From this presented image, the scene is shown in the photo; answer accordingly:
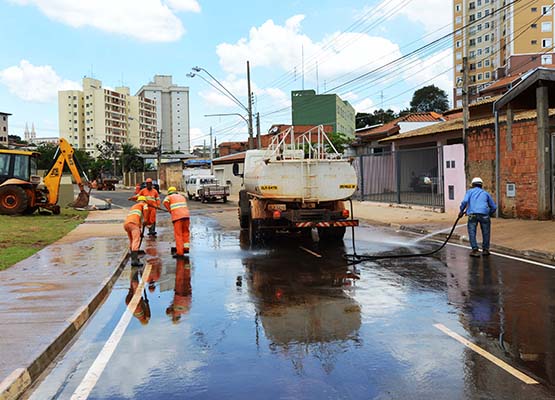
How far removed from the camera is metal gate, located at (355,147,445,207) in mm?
23609

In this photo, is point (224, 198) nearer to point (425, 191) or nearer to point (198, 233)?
point (425, 191)

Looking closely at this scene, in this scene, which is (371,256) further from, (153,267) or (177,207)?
(153,267)

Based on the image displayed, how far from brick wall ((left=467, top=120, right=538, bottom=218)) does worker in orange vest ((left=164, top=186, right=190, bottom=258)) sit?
35.5 feet

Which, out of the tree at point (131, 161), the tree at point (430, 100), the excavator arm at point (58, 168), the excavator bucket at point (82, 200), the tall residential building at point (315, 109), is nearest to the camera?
the excavator arm at point (58, 168)

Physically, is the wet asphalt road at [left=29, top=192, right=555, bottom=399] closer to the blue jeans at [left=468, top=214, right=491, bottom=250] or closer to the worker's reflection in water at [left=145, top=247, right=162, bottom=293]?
the worker's reflection in water at [left=145, top=247, right=162, bottom=293]

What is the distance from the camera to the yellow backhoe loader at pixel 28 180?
2378 cm

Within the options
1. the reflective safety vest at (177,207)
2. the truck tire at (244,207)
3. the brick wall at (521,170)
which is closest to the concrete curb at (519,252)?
the brick wall at (521,170)

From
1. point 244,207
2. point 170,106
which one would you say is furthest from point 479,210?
point 170,106

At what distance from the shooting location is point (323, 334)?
6258 millimetres

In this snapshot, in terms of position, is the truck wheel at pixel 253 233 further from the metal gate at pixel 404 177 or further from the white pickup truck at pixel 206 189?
the white pickup truck at pixel 206 189

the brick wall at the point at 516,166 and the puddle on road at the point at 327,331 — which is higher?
the brick wall at the point at 516,166

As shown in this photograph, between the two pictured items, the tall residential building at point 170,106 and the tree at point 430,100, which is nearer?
the tree at point 430,100

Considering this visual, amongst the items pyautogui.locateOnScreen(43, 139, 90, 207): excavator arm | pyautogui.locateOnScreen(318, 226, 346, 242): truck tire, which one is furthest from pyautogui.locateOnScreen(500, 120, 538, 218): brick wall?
pyautogui.locateOnScreen(43, 139, 90, 207): excavator arm

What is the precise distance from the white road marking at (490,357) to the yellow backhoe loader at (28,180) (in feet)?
71.4
